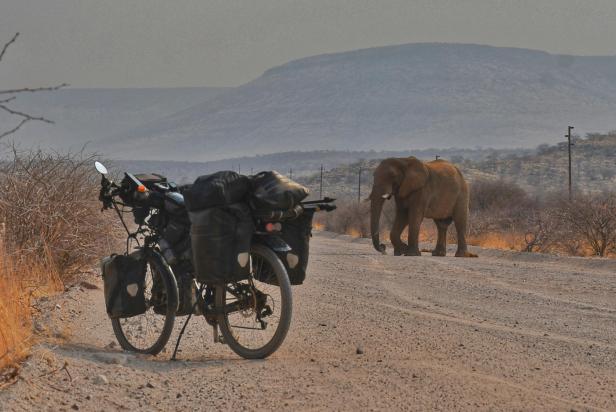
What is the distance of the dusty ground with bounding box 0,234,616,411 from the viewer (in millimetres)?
6789

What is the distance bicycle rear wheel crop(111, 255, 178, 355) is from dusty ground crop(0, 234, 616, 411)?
0.19 m

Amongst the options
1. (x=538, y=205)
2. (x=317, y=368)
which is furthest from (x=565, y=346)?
(x=538, y=205)

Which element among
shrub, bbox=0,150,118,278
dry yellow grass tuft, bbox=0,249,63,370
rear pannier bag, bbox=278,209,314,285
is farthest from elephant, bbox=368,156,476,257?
rear pannier bag, bbox=278,209,314,285

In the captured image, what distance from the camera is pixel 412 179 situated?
25.5 metres

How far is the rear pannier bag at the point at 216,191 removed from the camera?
310 inches

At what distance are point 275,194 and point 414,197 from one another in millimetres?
18123

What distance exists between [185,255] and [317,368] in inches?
51.9

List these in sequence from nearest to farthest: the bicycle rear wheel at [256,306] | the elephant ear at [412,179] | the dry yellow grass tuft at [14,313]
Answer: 1. the dry yellow grass tuft at [14,313]
2. the bicycle rear wheel at [256,306]
3. the elephant ear at [412,179]

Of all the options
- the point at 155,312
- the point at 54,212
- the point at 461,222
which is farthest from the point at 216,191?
the point at 461,222

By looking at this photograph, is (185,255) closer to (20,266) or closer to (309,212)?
(309,212)

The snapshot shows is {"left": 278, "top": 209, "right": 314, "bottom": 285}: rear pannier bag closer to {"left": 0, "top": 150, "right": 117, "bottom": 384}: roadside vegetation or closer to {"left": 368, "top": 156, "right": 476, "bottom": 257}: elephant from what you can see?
{"left": 0, "top": 150, "right": 117, "bottom": 384}: roadside vegetation

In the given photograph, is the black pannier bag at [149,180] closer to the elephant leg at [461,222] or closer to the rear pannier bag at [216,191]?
the rear pannier bag at [216,191]

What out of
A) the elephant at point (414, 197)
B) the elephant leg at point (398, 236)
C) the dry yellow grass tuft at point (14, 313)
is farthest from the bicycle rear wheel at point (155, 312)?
the elephant leg at point (398, 236)

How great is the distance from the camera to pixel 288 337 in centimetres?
948
